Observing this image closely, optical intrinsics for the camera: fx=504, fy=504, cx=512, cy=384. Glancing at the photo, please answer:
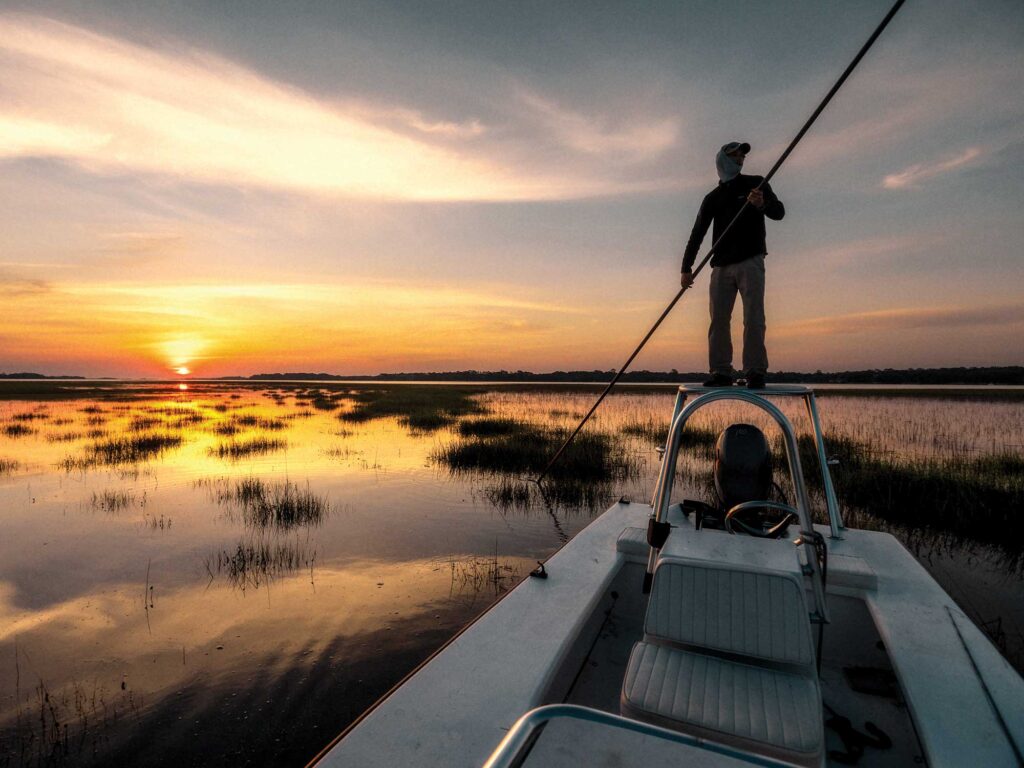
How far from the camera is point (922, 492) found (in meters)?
9.77

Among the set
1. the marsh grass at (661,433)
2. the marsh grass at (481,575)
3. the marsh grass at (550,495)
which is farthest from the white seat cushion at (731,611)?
the marsh grass at (661,433)

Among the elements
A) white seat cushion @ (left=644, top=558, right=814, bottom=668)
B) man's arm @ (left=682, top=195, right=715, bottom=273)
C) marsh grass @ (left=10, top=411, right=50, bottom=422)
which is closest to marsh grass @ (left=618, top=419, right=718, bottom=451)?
man's arm @ (left=682, top=195, right=715, bottom=273)

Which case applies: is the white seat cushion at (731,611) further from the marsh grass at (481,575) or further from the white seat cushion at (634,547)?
the marsh grass at (481,575)

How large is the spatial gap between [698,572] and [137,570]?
A: 721 centimetres

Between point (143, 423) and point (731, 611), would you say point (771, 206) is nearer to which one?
point (731, 611)

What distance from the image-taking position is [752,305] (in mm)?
4723

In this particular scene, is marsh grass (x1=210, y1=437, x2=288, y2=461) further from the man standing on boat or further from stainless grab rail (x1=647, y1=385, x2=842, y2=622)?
stainless grab rail (x1=647, y1=385, x2=842, y2=622)

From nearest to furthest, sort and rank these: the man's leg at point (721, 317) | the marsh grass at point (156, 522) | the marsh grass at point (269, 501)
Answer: the man's leg at point (721, 317) < the marsh grass at point (156, 522) < the marsh grass at point (269, 501)

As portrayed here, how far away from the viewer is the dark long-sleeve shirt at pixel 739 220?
4570 mm

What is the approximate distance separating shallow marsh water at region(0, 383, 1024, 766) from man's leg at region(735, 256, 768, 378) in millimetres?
3734

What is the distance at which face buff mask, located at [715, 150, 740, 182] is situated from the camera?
4.67 metres

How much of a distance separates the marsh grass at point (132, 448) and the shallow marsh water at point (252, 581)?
188 mm

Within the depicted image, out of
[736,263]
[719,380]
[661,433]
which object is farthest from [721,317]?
[661,433]

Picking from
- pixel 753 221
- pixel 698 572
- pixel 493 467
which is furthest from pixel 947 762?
pixel 493 467
